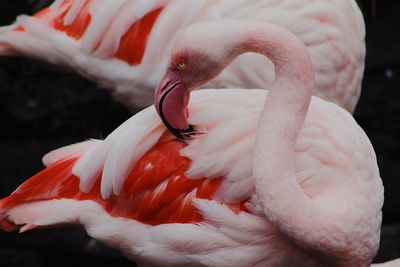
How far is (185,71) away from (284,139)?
1.30 feet

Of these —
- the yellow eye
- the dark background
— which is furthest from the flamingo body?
the dark background

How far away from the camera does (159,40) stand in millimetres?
4355

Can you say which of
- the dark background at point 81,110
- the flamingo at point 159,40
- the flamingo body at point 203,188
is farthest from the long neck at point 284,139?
the dark background at point 81,110

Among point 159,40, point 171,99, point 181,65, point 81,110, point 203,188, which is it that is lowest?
point 81,110

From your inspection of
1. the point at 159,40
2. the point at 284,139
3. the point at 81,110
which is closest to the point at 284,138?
the point at 284,139

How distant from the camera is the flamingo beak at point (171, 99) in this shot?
331 centimetres

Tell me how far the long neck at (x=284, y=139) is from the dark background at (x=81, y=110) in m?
2.24

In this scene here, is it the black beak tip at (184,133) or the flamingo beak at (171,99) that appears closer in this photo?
the flamingo beak at (171,99)

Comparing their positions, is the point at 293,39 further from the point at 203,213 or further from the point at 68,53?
the point at 68,53

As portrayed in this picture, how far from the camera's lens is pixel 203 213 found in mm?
3463

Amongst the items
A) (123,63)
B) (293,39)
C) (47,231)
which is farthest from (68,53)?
(293,39)

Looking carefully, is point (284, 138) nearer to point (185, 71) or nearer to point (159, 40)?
point (185, 71)

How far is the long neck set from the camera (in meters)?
3.22

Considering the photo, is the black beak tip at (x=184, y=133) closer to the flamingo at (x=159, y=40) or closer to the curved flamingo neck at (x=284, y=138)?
the curved flamingo neck at (x=284, y=138)
